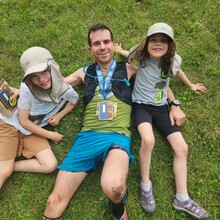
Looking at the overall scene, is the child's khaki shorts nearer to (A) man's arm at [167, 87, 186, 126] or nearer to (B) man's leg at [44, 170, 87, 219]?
(B) man's leg at [44, 170, 87, 219]

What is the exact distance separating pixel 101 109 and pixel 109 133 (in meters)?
0.37

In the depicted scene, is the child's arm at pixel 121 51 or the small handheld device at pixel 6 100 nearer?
the small handheld device at pixel 6 100

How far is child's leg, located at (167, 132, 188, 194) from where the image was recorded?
4172mm

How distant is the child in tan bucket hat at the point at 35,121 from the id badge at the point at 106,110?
1.80 ft

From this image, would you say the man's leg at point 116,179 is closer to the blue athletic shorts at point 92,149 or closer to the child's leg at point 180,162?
the blue athletic shorts at point 92,149

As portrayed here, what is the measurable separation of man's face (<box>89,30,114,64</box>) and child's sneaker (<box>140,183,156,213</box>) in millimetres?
1980

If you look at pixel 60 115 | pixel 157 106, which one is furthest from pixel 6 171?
pixel 157 106

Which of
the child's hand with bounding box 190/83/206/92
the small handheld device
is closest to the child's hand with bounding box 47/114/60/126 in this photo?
the small handheld device

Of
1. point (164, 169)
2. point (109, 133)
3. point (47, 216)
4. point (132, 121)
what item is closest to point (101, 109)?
point (109, 133)

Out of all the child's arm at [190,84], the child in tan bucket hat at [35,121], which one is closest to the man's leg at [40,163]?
the child in tan bucket hat at [35,121]

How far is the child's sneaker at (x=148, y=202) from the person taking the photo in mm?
4109

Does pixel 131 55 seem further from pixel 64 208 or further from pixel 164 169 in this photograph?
pixel 64 208

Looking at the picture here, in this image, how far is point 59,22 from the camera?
5.59 meters

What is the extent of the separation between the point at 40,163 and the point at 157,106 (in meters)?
1.92
